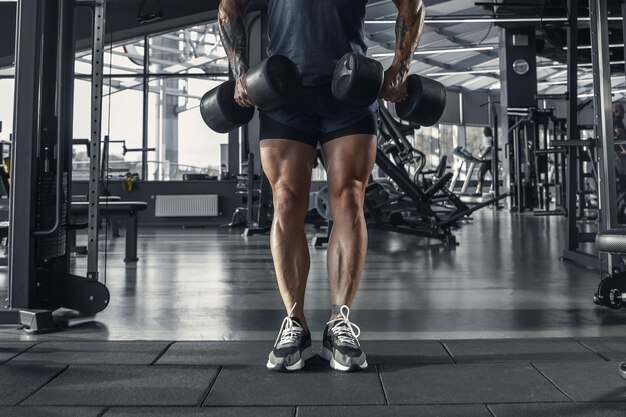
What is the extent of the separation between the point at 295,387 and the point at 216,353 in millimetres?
321

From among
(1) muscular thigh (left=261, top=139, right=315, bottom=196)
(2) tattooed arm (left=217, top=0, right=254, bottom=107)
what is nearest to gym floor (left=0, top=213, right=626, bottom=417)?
(1) muscular thigh (left=261, top=139, right=315, bottom=196)

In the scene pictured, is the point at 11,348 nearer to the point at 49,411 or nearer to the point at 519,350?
the point at 49,411

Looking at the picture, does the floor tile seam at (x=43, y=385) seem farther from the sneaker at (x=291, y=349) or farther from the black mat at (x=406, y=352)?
the black mat at (x=406, y=352)

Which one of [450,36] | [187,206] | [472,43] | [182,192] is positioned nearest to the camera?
[187,206]

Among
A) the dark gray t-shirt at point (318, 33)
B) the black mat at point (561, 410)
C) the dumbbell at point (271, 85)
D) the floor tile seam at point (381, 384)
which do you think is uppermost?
the dark gray t-shirt at point (318, 33)

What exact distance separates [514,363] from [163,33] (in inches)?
320

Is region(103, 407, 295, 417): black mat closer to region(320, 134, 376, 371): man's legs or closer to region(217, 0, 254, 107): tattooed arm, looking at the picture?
region(320, 134, 376, 371): man's legs

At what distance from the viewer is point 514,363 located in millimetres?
1327

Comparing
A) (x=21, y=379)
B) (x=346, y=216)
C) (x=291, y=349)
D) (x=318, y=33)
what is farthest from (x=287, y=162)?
(x=21, y=379)

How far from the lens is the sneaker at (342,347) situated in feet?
4.24

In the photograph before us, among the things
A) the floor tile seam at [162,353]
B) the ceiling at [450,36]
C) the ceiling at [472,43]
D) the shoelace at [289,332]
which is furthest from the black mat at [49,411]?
the ceiling at [472,43]

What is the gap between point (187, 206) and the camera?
762cm

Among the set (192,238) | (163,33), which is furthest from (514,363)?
(163,33)

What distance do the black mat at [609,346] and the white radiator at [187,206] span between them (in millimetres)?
6431
